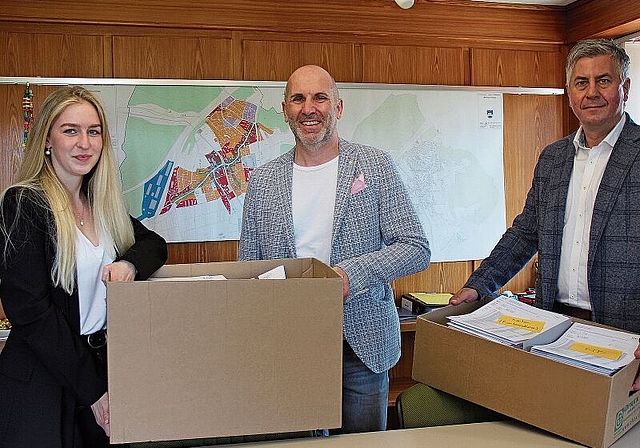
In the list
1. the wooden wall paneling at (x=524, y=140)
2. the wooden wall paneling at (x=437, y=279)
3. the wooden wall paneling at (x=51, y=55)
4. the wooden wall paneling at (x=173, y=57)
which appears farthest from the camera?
the wooden wall paneling at (x=524, y=140)

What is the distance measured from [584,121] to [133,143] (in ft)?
7.23

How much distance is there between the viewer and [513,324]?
1668mm

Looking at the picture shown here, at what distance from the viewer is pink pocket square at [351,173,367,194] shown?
205cm

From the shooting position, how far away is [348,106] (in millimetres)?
3691

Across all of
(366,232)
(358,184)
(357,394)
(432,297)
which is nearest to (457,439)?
(357,394)

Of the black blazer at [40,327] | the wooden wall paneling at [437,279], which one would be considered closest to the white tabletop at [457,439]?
the black blazer at [40,327]

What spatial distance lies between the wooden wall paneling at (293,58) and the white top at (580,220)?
184 cm

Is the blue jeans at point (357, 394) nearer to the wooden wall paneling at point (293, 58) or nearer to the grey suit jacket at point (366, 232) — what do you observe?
the grey suit jacket at point (366, 232)

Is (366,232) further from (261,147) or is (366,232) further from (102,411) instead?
(261,147)

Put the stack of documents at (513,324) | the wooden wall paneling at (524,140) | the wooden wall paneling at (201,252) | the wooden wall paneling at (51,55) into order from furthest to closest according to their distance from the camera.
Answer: the wooden wall paneling at (524,140)
the wooden wall paneling at (201,252)
the wooden wall paneling at (51,55)
the stack of documents at (513,324)

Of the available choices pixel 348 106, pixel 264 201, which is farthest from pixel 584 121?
pixel 348 106

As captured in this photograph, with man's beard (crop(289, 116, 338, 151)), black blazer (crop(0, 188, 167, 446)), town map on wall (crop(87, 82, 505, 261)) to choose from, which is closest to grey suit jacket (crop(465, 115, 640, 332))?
man's beard (crop(289, 116, 338, 151))

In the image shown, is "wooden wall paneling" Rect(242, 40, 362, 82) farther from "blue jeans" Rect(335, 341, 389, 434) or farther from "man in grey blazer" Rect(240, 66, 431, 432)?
"blue jeans" Rect(335, 341, 389, 434)

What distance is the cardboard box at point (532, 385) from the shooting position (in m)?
1.41
